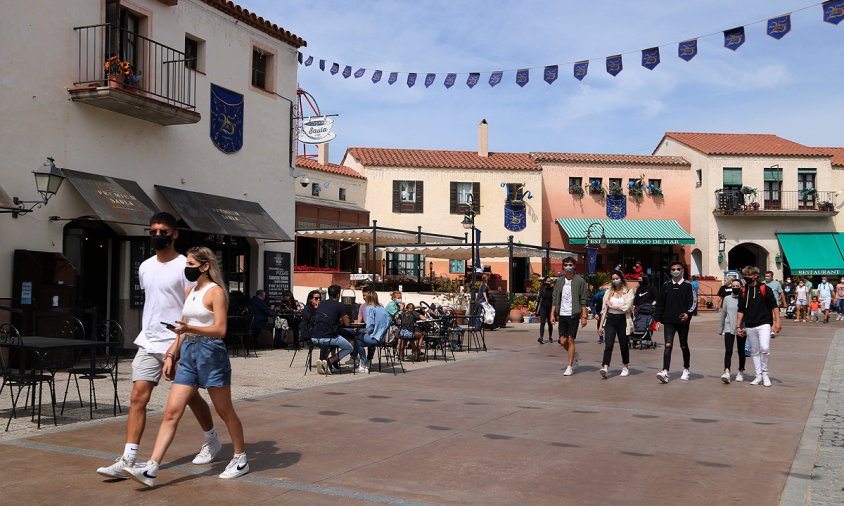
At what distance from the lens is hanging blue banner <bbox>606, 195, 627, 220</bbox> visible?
3725cm

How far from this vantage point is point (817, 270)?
3606 centimetres

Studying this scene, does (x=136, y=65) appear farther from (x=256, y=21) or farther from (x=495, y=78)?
(x=495, y=78)

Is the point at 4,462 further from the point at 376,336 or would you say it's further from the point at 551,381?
the point at 551,381

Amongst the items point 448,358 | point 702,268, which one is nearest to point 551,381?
point 448,358

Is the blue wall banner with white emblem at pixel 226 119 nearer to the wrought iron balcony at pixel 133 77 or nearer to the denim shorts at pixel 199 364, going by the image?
the wrought iron balcony at pixel 133 77

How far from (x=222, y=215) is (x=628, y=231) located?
2510 centimetres

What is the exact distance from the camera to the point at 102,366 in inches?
409

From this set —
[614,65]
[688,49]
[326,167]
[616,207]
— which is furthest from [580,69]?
[616,207]

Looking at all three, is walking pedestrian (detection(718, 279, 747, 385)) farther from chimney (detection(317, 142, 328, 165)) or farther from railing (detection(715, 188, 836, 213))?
railing (detection(715, 188, 836, 213))

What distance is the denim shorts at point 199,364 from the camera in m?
5.28

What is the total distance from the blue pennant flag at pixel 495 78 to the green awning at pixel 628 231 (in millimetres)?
19614

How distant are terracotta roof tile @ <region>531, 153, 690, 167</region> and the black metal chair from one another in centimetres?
2677

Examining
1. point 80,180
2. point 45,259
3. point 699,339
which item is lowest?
point 699,339

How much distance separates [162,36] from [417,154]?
23.2m
